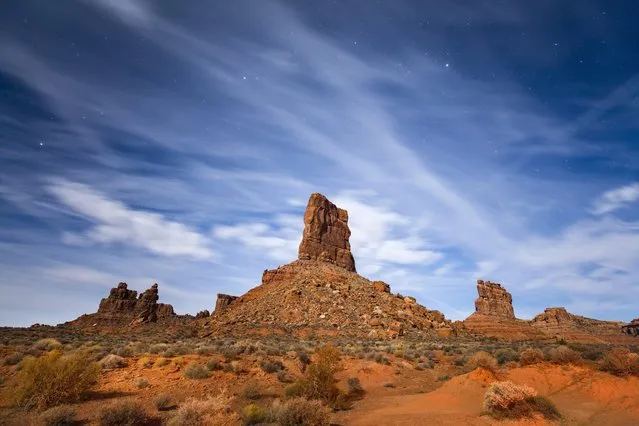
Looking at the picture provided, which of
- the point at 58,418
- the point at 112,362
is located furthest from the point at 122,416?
the point at 112,362

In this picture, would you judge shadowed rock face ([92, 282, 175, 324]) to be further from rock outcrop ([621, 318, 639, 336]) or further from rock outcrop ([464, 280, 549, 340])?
rock outcrop ([621, 318, 639, 336])

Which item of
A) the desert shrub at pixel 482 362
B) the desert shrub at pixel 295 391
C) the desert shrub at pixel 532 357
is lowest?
the desert shrub at pixel 295 391

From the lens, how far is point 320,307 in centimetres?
5509

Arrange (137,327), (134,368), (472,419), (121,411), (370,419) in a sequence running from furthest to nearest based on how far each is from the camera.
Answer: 1. (137,327)
2. (134,368)
3. (370,419)
4. (472,419)
5. (121,411)

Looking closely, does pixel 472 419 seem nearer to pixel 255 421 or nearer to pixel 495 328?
pixel 255 421

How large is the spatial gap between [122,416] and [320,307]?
4644 cm

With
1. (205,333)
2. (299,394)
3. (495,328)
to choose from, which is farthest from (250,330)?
(495,328)

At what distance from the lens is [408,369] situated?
21453 mm

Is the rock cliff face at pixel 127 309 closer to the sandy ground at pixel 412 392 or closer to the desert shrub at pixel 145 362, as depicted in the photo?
the desert shrub at pixel 145 362

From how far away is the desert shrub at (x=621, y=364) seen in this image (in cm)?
1410

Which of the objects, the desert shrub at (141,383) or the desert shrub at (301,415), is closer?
the desert shrub at (301,415)

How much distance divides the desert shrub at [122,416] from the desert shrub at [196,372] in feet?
19.1

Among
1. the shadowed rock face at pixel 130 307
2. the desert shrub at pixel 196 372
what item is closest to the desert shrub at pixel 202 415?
the desert shrub at pixel 196 372

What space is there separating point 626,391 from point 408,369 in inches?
421
